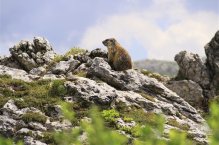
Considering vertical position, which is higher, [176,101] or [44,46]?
[44,46]

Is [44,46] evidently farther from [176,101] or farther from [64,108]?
[64,108]

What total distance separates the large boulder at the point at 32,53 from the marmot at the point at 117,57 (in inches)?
525

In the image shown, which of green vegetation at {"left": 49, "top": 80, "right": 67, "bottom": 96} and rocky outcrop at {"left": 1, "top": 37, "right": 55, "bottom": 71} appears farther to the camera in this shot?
rocky outcrop at {"left": 1, "top": 37, "right": 55, "bottom": 71}

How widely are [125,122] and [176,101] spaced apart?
9886mm

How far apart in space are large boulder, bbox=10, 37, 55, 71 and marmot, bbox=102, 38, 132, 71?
525 inches

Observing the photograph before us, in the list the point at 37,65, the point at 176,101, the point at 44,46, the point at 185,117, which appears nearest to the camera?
the point at 185,117

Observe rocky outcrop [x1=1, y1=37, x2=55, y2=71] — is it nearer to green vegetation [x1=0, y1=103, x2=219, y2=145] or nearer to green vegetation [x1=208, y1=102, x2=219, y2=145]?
green vegetation [x1=0, y1=103, x2=219, y2=145]

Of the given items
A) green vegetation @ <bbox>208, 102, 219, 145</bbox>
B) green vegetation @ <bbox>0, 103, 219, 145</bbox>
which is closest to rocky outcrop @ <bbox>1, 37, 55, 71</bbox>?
green vegetation @ <bbox>0, 103, 219, 145</bbox>

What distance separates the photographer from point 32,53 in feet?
174

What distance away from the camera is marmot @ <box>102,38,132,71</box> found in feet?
123

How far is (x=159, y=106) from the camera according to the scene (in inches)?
1361

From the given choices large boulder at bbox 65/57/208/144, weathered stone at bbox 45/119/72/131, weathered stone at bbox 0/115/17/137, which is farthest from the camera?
large boulder at bbox 65/57/208/144

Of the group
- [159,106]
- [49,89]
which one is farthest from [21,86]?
[159,106]

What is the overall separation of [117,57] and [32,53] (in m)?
17.9
